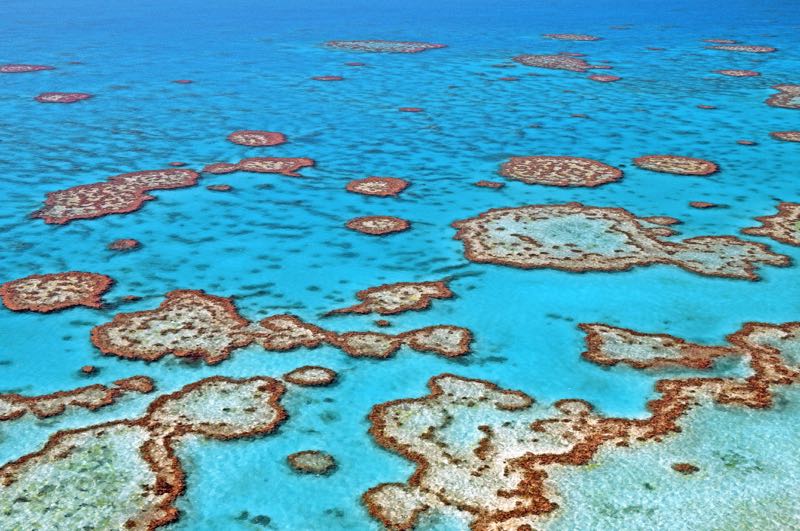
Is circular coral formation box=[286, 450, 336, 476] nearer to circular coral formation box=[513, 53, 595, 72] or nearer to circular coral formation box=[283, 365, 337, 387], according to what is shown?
circular coral formation box=[283, 365, 337, 387]

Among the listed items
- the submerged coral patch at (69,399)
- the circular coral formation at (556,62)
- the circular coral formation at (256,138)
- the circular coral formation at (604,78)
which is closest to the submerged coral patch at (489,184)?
the circular coral formation at (256,138)

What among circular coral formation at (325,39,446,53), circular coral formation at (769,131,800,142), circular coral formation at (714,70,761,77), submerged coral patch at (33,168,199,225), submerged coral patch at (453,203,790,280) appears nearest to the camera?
submerged coral patch at (453,203,790,280)

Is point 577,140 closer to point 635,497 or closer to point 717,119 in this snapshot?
point 717,119

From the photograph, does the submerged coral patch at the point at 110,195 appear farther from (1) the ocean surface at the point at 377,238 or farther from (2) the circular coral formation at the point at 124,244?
(2) the circular coral formation at the point at 124,244

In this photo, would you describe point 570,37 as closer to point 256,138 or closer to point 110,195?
point 256,138

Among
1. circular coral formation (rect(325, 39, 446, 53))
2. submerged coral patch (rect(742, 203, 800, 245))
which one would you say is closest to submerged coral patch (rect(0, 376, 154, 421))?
submerged coral patch (rect(742, 203, 800, 245))

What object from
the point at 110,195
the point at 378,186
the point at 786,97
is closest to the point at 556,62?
the point at 786,97
